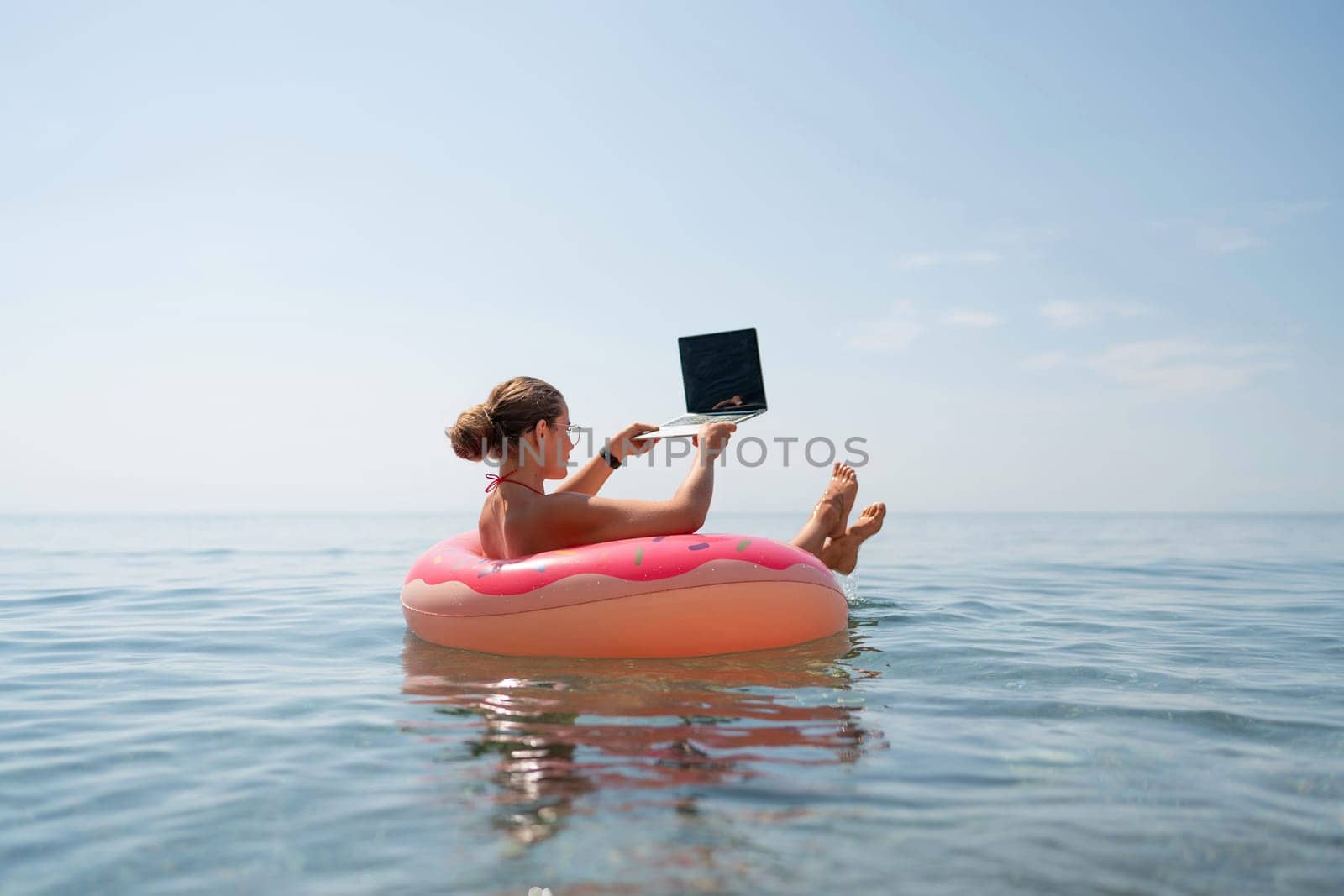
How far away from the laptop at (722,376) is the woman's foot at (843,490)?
1.33 m

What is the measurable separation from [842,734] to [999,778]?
22.9 inches

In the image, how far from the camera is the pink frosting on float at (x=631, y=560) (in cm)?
447

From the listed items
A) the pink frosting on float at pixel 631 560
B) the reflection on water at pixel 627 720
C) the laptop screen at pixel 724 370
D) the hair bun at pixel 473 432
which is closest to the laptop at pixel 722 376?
the laptop screen at pixel 724 370

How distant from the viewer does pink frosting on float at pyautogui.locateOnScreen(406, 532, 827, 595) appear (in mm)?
4469

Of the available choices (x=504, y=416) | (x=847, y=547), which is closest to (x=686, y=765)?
(x=504, y=416)

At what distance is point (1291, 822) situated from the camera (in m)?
2.37

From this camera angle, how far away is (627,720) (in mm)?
3309

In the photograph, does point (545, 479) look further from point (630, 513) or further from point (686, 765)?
point (686, 765)

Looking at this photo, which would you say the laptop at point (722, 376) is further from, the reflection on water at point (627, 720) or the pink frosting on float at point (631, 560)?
the reflection on water at point (627, 720)

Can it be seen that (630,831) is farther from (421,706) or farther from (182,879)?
(421,706)

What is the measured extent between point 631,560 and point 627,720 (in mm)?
1259

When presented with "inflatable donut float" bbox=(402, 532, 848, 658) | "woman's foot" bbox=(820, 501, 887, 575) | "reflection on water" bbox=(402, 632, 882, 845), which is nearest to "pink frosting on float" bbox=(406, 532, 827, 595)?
"inflatable donut float" bbox=(402, 532, 848, 658)

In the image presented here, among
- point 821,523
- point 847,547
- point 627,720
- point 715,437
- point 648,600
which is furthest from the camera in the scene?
point 847,547

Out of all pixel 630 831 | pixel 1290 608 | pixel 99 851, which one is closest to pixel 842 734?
pixel 630 831
